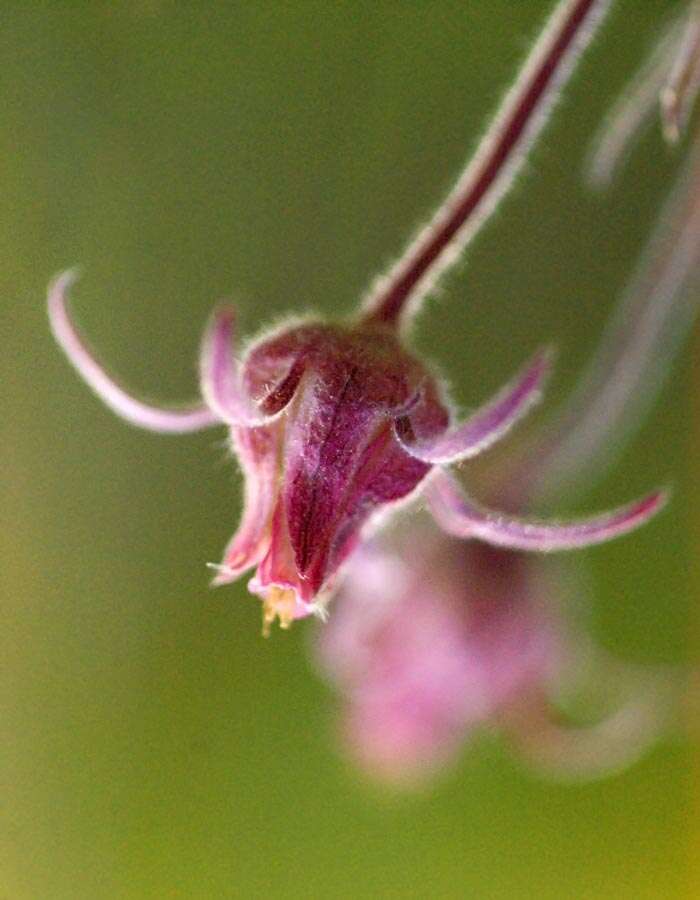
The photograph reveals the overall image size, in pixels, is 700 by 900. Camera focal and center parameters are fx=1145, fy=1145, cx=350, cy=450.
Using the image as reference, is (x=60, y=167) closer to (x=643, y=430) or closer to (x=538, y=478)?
(x=643, y=430)

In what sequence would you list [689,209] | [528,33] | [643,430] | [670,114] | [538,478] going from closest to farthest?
[670,114] → [689,209] → [538,478] → [528,33] → [643,430]

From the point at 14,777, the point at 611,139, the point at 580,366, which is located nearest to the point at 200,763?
the point at 14,777

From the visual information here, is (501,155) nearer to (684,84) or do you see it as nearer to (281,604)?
(684,84)

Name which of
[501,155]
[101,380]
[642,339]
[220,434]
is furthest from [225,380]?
[220,434]

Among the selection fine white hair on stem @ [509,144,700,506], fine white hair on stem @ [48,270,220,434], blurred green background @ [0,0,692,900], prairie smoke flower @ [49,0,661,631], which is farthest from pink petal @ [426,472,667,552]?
blurred green background @ [0,0,692,900]

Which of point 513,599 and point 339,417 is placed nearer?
point 339,417

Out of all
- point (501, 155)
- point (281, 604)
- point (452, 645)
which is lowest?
point (452, 645)
